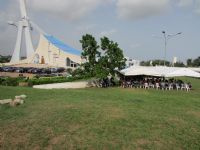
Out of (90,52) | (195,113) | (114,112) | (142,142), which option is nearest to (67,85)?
(90,52)

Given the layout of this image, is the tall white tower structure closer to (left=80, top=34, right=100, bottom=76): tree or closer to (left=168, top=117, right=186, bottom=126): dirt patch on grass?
(left=80, top=34, right=100, bottom=76): tree

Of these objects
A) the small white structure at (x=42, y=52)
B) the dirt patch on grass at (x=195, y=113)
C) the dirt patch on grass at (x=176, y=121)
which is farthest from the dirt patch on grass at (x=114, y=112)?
the small white structure at (x=42, y=52)

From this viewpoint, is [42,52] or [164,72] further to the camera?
[42,52]

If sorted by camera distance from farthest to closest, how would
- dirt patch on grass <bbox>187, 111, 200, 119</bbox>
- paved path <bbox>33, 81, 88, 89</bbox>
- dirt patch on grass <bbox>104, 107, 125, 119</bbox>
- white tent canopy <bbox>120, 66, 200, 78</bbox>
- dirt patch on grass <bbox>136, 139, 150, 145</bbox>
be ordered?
paved path <bbox>33, 81, 88, 89</bbox>, white tent canopy <bbox>120, 66, 200, 78</bbox>, dirt patch on grass <bbox>187, 111, 200, 119</bbox>, dirt patch on grass <bbox>104, 107, 125, 119</bbox>, dirt patch on grass <bbox>136, 139, 150, 145</bbox>

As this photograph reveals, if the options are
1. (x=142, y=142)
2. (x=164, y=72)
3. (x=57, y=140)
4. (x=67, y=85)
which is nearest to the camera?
(x=142, y=142)

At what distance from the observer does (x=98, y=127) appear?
34.7 ft

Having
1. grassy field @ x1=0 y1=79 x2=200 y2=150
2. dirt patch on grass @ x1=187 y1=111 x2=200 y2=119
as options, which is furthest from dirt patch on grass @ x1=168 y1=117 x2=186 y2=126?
dirt patch on grass @ x1=187 y1=111 x2=200 y2=119

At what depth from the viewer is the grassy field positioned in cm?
933

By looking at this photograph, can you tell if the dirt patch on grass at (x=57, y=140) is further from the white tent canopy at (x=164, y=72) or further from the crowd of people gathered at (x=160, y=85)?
the crowd of people gathered at (x=160, y=85)

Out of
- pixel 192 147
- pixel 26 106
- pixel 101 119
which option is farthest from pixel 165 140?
pixel 26 106

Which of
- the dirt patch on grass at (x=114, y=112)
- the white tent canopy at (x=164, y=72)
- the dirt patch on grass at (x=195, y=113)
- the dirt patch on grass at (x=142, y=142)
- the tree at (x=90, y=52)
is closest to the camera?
the dirt patch on grass at (x=142, y=142)

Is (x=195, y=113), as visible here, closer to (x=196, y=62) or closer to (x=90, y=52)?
(x=90, y=52)

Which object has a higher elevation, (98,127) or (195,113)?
(195,113)

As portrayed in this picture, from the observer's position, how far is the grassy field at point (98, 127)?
933 centimetres
